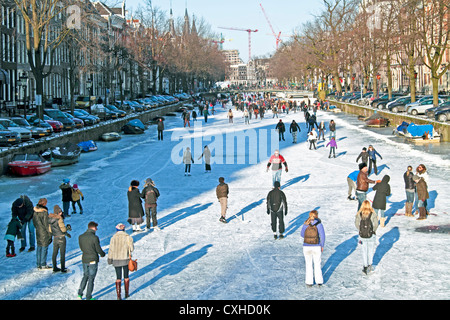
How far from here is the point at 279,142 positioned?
38125mm

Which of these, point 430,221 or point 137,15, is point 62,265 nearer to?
point 430,221

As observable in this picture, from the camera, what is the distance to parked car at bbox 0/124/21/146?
30.3 meters

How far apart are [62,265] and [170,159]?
62.4ft

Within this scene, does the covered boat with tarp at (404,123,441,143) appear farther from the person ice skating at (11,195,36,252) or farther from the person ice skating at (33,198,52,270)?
the person ice skating at (33,198,52,270)

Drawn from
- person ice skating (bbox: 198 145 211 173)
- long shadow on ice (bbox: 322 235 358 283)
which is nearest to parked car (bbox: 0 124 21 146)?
person ice skating (bbox: 198 145 211 173)

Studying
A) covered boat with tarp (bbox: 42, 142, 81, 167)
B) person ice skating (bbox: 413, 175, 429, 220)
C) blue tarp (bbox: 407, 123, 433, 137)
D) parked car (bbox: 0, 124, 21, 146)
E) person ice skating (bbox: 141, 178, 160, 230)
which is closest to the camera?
person ice skating (bbox: 141, 178, 160, 230)

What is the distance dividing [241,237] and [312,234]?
4.66m

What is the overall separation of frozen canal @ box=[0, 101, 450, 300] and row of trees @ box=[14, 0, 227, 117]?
416 inches

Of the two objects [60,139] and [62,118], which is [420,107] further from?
[60,139]

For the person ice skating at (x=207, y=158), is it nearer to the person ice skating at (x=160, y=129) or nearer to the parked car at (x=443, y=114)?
the person ice skating at (x=160, y=129)

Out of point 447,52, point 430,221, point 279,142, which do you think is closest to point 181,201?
point 430,221

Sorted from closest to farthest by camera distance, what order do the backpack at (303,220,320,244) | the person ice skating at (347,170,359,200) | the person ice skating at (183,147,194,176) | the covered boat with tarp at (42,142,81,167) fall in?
the backpack at (303,220,320,244)
the person ice skating at (347,170,359,200)
the person ice skating at (183,147,194,176)
the covered boat with tarp at (42,142,81,167)

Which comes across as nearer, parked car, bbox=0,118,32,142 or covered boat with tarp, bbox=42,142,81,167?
covered boat with tarp, bbox=42,142,81,167

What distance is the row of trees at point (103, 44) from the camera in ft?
122
